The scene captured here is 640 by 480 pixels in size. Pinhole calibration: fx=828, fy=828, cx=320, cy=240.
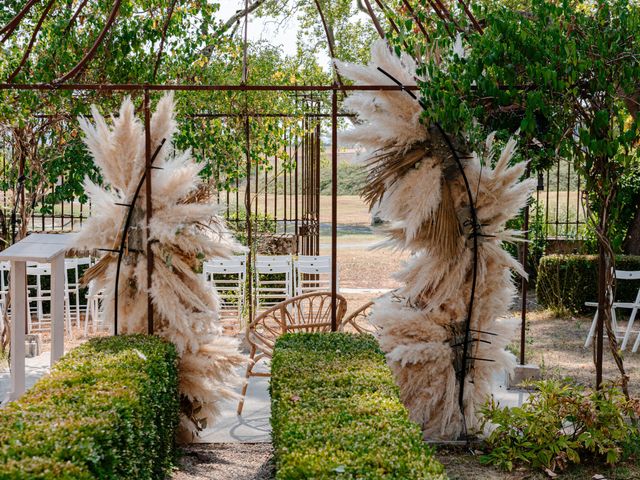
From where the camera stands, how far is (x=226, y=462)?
5152 mm

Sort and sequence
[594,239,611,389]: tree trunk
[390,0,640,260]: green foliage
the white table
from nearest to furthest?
[390,0,640,260]: green foliage
[594,239,611,389]: tree trunk
the white table

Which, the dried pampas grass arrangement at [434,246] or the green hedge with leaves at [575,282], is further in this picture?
the green hedge with leaves at [575,282]

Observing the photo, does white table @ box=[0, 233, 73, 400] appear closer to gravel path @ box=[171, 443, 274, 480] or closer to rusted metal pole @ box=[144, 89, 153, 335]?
rusted metal pole @ box=[144, 89, 153, 335]

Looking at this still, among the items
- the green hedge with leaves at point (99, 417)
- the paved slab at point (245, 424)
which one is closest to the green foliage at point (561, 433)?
the paved slab at point (245, 424)

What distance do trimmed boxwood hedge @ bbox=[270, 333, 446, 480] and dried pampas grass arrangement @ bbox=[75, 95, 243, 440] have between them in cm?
70

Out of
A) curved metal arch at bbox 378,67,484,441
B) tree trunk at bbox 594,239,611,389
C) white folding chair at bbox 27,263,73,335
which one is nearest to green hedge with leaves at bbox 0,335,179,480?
curved metal arch at bbox 378,67,484,441

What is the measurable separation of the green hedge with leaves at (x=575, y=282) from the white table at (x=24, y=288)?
7140mm

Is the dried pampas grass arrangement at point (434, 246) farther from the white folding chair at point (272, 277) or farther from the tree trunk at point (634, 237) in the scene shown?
the tree trunk at point (634, 237)

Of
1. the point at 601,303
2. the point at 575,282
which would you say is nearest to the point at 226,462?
the point at 601,303

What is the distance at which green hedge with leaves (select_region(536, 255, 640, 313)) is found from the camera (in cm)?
1049

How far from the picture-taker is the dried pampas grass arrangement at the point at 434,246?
5.11 metres

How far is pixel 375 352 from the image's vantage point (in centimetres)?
456

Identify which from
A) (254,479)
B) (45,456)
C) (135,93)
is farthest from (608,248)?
(135,93)

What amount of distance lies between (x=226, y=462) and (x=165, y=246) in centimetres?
140
